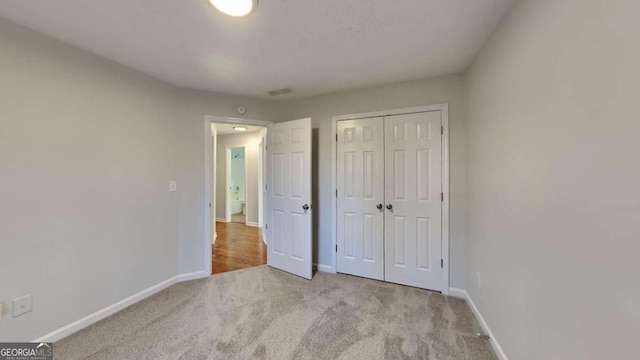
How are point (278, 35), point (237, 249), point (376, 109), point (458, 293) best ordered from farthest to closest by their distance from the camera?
point (237, 249) < point (376, 109) < point (458, 293) < point (278, 35)

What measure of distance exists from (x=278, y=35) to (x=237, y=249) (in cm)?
347

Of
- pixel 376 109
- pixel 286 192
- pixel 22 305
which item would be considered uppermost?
pixel 376 109

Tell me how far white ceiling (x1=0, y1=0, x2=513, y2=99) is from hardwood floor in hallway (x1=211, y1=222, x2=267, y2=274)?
2.46m

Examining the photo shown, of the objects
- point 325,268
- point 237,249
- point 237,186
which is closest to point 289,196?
point 325,268

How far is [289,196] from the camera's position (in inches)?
126

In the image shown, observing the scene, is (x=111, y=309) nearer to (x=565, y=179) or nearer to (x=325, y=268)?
(x=325, y=268)

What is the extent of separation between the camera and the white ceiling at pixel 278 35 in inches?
60.6

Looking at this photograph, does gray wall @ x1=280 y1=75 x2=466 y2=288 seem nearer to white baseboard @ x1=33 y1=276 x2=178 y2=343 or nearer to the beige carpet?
the beige carpet

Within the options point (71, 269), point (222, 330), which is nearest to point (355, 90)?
point (222, 330)

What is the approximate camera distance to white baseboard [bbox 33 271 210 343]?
6.17 feet

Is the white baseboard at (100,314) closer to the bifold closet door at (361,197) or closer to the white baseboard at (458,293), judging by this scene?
the bifold closet door at (361,197)

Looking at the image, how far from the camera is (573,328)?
1010 millimetres

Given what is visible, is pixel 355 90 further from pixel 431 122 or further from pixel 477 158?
pixel 477 158

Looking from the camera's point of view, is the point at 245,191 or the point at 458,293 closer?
the point at 458,293
